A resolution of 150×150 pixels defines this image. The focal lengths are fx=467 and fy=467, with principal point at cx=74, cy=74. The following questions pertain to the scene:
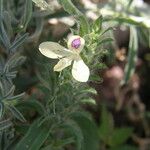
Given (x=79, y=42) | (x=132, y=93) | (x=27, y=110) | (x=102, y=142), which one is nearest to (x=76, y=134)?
(x=27, y=110)

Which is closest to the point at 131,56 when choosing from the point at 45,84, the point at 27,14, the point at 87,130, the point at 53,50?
the point at 87,130

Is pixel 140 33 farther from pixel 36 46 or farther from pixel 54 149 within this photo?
pixel 54 149

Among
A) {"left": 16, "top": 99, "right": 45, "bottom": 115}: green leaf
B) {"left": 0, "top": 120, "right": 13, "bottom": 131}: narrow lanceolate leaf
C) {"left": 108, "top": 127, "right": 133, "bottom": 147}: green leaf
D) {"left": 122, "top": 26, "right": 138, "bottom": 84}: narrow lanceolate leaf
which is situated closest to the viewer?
{"left": 0, "top": 120, "right": 13, "bottom": 131}: narrow lanceolate leaf

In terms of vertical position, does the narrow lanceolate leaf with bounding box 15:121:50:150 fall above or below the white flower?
below

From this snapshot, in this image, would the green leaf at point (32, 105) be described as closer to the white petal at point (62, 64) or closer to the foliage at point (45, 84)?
the foliage at point (45, 84)

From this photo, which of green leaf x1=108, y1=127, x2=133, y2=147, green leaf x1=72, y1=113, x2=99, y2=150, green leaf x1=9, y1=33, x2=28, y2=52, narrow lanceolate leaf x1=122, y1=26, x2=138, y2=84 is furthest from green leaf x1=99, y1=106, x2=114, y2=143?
green leaf x1=9, y1=33, x2=28, y2=52

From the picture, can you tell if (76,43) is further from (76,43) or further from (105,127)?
(105,127)

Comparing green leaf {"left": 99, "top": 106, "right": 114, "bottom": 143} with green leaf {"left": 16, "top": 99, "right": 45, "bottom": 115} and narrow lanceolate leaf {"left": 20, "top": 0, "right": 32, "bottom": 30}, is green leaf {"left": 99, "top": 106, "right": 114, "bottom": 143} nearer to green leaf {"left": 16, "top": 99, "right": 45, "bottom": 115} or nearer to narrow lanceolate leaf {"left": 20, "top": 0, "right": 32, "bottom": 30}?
green leaf {"left": 16, "top": 99, "right": 45, "bottom": 115}
